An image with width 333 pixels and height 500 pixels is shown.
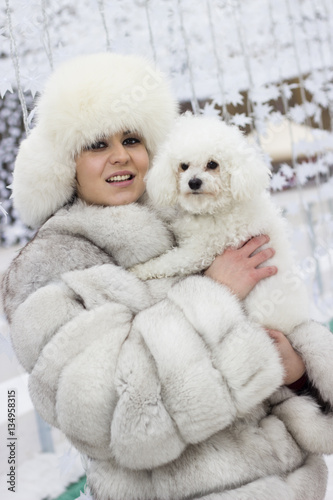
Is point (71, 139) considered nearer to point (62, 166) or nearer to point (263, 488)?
point (62, 166)

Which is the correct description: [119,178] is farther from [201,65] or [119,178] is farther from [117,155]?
[201,65]

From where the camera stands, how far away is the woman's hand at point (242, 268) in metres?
1.16

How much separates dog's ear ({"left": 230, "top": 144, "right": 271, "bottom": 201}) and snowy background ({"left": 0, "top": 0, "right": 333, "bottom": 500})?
0.79 m

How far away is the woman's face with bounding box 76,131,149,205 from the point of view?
1.29m

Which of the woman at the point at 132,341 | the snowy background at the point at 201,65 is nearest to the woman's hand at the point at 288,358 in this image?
the woman at the point at 132,341

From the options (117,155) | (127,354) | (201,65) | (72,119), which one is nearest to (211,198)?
(117,155)

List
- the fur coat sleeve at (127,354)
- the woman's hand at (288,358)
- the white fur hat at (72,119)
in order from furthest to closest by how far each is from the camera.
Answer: the white fur hat at (72,119) → the woman's hand at (288,358) → the fur coat sleeve at (127,354)

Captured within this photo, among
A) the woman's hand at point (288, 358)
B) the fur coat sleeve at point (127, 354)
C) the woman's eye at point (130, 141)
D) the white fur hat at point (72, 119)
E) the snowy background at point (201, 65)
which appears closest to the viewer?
the fur coat sleeve at point (127, 354)

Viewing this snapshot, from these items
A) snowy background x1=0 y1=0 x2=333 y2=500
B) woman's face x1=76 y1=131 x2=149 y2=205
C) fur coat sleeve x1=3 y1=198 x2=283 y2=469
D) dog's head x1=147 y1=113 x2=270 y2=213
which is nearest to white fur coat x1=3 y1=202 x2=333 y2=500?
fur coat sleeve x1=3 y1=198 x2=283 y2=469

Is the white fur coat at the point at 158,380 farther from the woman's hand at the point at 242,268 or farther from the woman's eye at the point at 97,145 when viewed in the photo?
the woman's eye at the point at 97,145

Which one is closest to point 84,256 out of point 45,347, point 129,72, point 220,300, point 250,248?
point 45,347

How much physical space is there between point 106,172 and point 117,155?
0.06 meters

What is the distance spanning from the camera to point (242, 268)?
1.20 m

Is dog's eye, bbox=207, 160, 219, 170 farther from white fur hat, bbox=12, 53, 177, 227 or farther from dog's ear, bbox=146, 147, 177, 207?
white fur hat, bbox=12, 53, 177, 227
